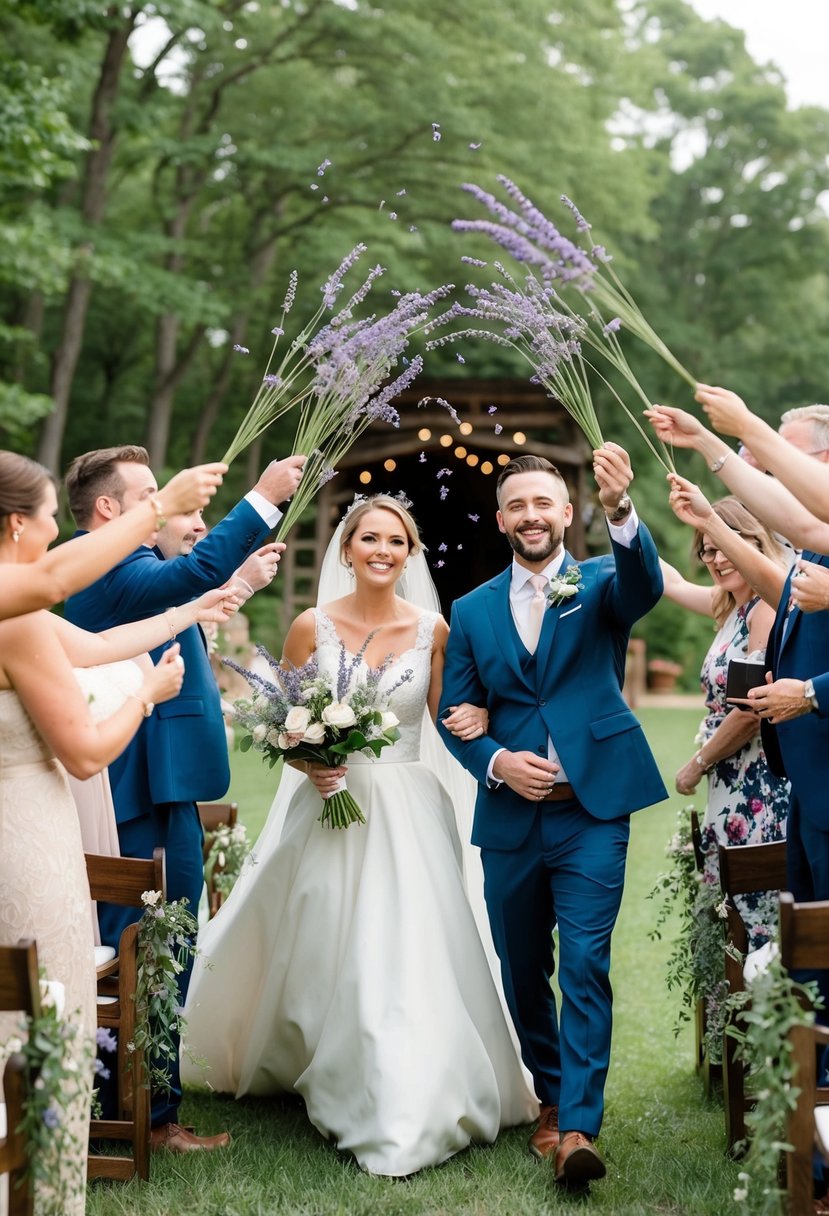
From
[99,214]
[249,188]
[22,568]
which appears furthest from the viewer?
[249,188]

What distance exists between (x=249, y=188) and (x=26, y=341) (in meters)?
4.17

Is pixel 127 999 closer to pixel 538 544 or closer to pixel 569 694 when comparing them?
pixel 569 694

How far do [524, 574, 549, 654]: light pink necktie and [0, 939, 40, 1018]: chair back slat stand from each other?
2341mm

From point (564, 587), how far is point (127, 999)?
1.93 m

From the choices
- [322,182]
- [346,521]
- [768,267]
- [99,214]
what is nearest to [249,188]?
[322,182]

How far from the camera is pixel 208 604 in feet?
13.4

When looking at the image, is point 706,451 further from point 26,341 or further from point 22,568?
point 26,341

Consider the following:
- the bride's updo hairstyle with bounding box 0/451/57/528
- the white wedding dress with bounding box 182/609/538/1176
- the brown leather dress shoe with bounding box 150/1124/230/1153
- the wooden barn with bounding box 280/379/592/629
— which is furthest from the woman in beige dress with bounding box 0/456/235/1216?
the wooden barn with bounding box 280/379/592/629

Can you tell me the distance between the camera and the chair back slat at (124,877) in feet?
12.9

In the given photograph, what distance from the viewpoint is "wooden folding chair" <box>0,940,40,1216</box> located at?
257cm

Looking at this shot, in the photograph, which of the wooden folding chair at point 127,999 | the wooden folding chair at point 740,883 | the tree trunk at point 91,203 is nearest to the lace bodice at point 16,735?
the wooden folding chair at point 127,999

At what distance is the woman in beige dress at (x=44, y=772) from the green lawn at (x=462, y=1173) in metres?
0.89

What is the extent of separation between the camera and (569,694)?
4410 millimetres

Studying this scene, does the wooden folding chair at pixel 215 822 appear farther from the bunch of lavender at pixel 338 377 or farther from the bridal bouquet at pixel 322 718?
the bunch of lavender at pixel 338 377
